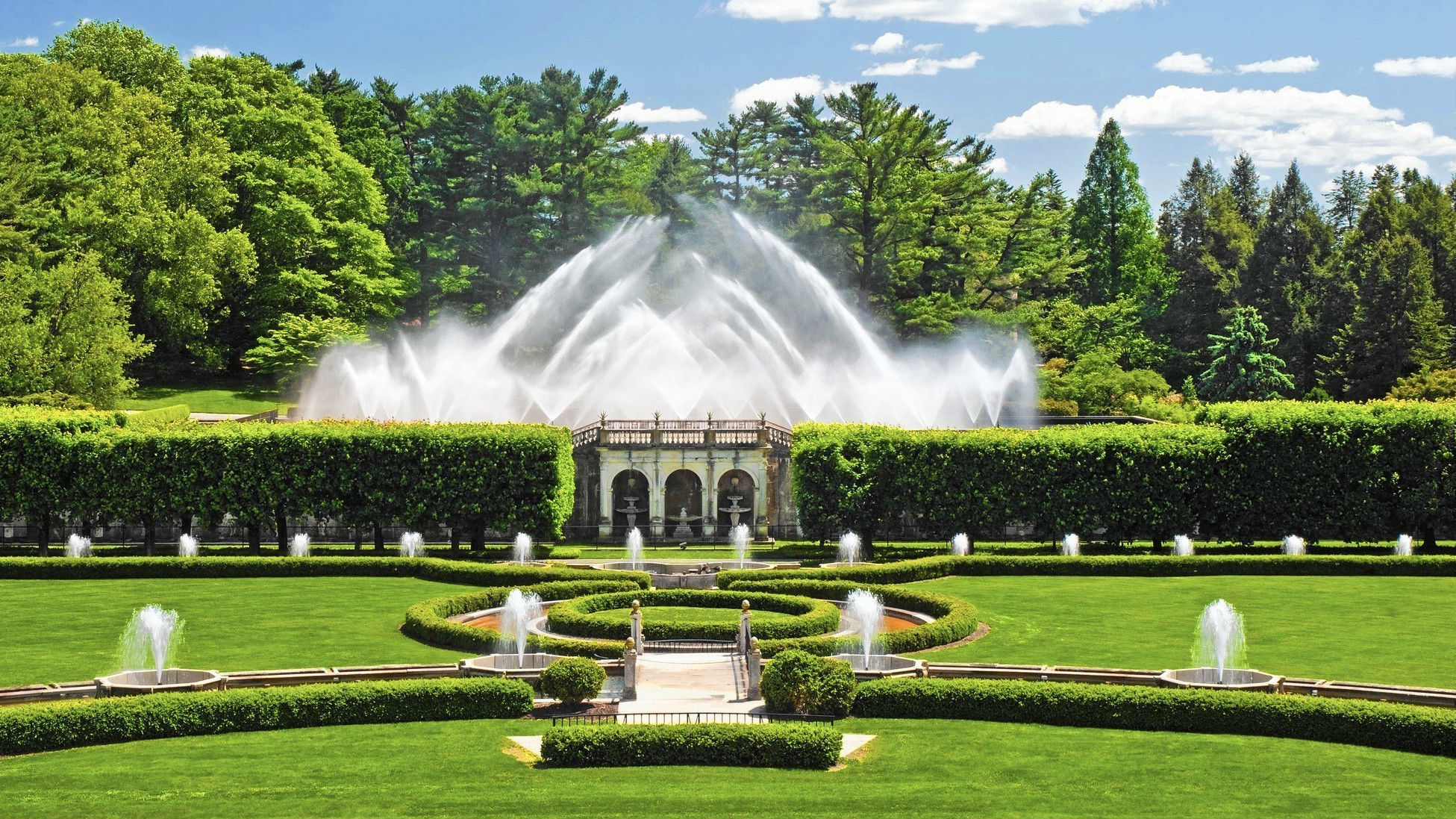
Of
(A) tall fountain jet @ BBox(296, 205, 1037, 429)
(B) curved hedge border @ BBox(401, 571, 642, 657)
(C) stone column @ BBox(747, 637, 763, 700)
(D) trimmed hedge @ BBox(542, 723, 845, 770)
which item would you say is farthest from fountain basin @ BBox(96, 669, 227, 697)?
(A) tall fountain jet @ BBox(296, 205, 1037, 429)

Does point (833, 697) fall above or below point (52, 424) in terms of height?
below

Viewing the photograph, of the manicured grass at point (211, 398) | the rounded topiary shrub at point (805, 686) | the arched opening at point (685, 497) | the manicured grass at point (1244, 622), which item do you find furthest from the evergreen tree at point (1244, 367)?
the rounded topiary shrub at point (805, 686)

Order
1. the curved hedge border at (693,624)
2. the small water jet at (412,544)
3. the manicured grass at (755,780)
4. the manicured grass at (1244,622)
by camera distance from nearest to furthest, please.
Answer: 1. the manicured grass at (755,780)
2. the manicured grass at (1244,622)
3. the curved hedge border at (693,624)
4. the small water jet at (412,544)

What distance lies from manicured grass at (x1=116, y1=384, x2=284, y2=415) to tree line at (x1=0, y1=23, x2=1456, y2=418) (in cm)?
203

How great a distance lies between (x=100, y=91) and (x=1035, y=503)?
2314 inches

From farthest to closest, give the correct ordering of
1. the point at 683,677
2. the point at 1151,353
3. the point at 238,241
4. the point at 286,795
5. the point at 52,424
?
1. the point at 1151,353
2. the point at 238,241
3. the point at 52,424
4. the point at 683,677
5. the point at 286,795

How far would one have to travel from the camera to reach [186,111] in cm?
9181

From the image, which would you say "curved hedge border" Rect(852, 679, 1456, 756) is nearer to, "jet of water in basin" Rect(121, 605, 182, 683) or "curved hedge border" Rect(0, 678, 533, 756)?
"curved hedge border" Rect(0, 678, 533, 756)

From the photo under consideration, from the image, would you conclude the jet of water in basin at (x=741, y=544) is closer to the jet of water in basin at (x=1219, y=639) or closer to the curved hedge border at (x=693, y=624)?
the curved hedge border at (x=693, y=624)

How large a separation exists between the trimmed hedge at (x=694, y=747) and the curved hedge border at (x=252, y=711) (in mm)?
4084

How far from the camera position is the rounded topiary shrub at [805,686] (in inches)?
1148

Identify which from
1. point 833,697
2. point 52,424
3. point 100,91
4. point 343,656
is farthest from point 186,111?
point 833,697

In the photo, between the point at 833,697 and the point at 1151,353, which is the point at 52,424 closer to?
the point at 833,697

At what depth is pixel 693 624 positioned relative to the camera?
38.0m
